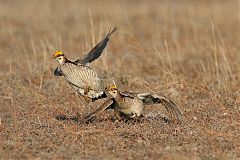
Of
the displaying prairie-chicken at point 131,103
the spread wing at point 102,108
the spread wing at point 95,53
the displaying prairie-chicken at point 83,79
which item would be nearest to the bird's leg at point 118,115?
the displaying prairie-chicken at point 131,103

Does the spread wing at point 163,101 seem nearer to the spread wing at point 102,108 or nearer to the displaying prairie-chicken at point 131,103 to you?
the displaying prairie-chicken at point 131,103

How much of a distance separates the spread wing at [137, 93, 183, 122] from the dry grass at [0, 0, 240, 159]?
14cm

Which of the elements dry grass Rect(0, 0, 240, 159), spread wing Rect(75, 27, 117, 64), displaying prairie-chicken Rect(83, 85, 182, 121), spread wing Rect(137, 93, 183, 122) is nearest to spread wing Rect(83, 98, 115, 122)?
displaying prairie-chicken Rect(83, 85, 182, 121)

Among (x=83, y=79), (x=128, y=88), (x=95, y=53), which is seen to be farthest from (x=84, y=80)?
(x=128, y=88)

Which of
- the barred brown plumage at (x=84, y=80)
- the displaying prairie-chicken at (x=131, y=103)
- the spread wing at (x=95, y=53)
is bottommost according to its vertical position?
the displaying prairie-chicken at (x=131, y=103)

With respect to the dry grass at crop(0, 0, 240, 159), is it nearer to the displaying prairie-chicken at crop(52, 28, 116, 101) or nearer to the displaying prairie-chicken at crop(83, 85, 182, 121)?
the displaying prairie-chicken at crop(83, 85, 182, 121)

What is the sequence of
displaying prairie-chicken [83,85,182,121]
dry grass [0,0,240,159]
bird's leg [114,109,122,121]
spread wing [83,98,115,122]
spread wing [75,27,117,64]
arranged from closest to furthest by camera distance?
dry grass [0,0,240,159], spread wing [83,98,115,122], displaying prairie-chicken [83,85,182,121], bird's leg [114,109,122,121], spread wing [75,27,117,64]

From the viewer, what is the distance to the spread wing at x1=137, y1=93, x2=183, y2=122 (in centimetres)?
645

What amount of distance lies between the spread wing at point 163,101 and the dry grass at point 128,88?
140mm

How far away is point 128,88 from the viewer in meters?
8.75

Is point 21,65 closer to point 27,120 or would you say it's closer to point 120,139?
point 27,120

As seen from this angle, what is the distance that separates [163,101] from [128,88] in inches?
88.8

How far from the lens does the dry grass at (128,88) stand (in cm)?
557

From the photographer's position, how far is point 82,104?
7.58 metres
